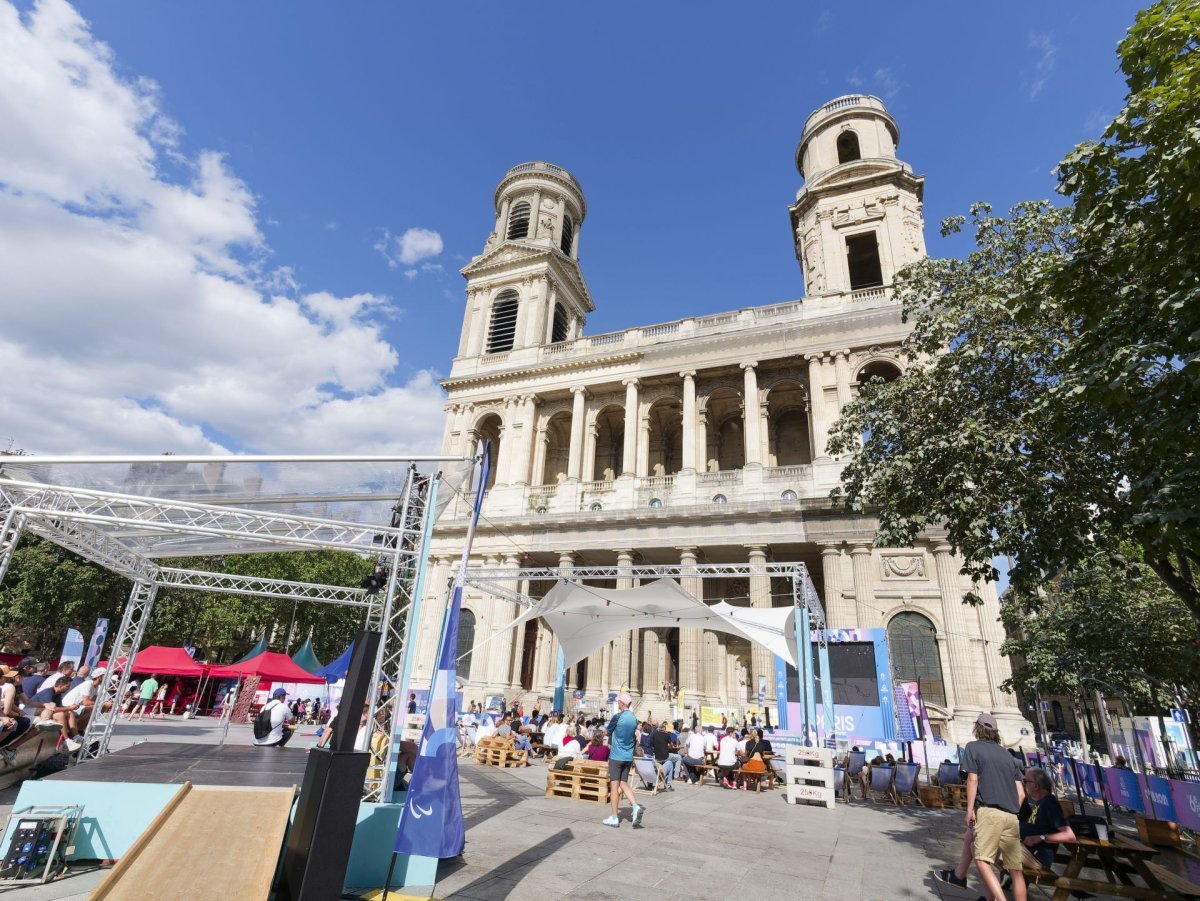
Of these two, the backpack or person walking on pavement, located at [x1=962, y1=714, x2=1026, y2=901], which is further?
the backpack

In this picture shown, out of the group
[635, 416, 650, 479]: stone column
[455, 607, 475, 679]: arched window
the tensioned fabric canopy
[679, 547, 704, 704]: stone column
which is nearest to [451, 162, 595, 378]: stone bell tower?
[635, 416, 650, 479]: stone column

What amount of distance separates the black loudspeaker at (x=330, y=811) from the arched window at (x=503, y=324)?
29.6m

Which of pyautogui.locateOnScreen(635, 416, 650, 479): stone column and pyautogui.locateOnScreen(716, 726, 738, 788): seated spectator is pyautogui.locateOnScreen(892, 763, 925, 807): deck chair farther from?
pyautogui.locateOnScreen(635, 416, 650, 479): stone column

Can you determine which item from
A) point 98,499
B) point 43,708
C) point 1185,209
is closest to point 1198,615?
point 1185,209

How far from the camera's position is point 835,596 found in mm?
21125

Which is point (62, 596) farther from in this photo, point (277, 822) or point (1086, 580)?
point (1086, 580)

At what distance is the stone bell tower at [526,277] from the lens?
32.8 m

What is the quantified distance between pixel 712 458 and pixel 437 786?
2534 centimetres

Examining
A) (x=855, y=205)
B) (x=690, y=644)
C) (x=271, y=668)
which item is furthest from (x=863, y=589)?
(x=271, y=668)

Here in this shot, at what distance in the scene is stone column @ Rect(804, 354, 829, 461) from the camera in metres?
23.8

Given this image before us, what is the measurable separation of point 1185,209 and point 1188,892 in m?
5.87

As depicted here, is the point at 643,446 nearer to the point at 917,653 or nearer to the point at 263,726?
the point at 917,653

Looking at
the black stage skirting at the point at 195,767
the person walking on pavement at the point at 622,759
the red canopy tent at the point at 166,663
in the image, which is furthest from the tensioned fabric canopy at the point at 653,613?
the red canopy tent at the point at 166,663

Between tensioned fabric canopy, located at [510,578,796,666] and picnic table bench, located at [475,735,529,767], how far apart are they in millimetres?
2858
